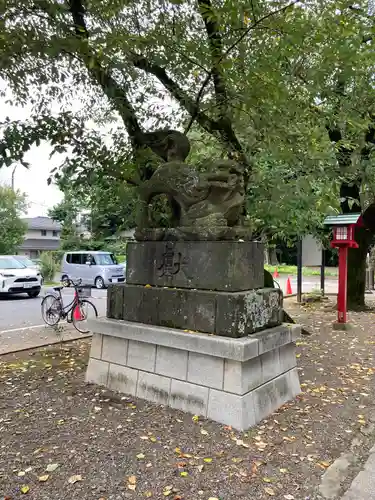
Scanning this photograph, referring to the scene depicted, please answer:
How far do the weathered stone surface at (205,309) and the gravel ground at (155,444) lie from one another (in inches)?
30.9

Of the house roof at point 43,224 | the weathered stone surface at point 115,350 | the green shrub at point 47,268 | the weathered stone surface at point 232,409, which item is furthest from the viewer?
the house roof at point 43,224

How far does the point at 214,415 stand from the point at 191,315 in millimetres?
883

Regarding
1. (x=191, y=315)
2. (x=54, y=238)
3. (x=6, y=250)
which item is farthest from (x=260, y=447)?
(x=54, y=238)

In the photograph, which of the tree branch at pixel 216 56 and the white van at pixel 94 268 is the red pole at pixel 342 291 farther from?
the white van at pixel 94 268

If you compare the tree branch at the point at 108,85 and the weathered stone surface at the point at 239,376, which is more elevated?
the tree branch at the point at 108,85

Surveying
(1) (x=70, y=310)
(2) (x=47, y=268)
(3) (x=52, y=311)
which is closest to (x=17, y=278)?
(2) (x=47, y=268)

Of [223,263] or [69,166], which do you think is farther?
[69,166]

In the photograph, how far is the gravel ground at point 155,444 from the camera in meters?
2.46

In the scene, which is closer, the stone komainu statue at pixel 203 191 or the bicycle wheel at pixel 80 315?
the stone komainu statue at pixel 203 191

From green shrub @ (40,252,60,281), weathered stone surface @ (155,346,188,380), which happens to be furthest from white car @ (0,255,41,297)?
weathered stone surface @ (155,346,188,380)

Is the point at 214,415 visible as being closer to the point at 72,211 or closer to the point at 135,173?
the point at 135,173

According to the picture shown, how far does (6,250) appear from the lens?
25.8 meters

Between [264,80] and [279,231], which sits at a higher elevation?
[264,80]

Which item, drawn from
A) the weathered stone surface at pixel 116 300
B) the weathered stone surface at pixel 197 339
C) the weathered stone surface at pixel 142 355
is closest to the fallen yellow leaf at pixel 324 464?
the weathered stone surface at pixel 197 339
